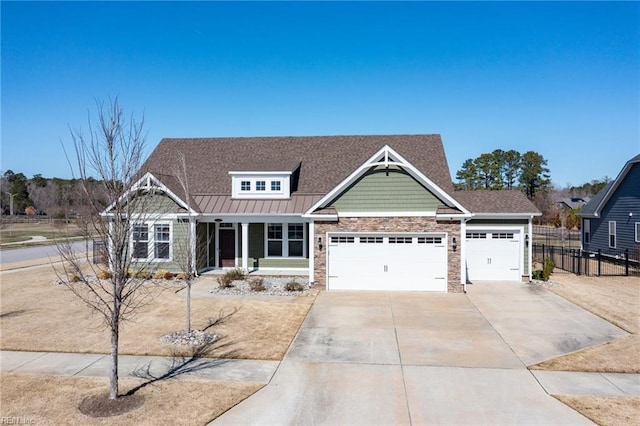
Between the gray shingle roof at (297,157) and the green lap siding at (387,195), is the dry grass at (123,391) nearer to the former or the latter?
the green lap siding at (387,195)

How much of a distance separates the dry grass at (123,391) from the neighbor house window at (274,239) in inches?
500

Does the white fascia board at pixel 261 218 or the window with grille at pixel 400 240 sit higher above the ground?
the white fascia board at pixel 261 218

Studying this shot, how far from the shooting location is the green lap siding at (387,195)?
17.2 meters

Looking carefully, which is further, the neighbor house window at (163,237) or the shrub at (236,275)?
the neighbor house window at (163,237)

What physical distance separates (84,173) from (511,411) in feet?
27.5

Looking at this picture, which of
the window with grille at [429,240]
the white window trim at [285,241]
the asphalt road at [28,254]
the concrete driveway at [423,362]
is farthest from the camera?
the asphalt road at [28,254]

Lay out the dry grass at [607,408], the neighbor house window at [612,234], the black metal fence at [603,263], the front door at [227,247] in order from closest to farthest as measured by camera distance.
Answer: the dry grass at [607,408], the black metal fence at [603,263], the front door at [227,247], the neighbor house window at [612,234]

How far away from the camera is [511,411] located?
7.13m

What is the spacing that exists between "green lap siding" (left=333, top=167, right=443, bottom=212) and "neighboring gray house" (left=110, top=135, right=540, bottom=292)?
4 cm

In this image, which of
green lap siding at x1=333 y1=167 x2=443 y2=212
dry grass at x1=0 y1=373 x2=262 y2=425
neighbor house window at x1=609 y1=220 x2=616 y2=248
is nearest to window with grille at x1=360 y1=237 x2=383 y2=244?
green lap siding at x1=333 y1=167 x2=443 y2=212

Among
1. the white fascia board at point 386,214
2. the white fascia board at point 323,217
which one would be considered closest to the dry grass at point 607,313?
the white fascia board at point 386,214

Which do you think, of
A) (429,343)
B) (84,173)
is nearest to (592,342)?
(429,343)

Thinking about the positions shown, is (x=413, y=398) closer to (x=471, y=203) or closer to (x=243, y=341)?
(x=243, y=341)

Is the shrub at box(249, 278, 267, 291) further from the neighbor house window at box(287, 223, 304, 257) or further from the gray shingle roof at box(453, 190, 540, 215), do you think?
the gray shingle roof at box(453, 190, 540, 215)
